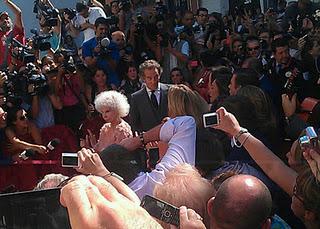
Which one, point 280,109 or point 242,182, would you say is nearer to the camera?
point 242,182

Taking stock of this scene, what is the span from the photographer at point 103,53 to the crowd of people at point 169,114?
0.02 meters

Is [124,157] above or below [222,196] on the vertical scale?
below

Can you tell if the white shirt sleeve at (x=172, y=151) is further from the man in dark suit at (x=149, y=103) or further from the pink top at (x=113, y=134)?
the man in dark suit at (x=149, y=103)

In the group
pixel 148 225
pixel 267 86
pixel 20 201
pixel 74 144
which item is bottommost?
pixel 74 144

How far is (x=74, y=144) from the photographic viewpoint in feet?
20.6

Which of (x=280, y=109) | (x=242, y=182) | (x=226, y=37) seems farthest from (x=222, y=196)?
(x=226, y=37)

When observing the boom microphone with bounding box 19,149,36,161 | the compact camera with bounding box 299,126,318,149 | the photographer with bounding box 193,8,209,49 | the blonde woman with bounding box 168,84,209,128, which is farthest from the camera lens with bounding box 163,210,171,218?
the photographer with bounding box 193,8,209,49

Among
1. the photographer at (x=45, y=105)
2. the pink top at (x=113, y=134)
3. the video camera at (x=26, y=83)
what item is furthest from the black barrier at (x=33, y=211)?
the video camera at (x=26, y=83)

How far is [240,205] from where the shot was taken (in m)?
2.01

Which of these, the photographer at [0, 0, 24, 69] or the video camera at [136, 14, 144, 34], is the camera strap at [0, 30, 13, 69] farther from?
the video camera at [136, 14, 144, 34]

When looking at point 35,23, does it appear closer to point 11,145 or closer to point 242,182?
point 11,145

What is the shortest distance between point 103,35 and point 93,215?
7196 millimetres

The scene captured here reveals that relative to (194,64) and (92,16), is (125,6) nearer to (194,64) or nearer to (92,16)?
(92,16)

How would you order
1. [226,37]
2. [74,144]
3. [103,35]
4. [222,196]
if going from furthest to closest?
[226,37] → [103,35] → [74,144] → [222,196]
